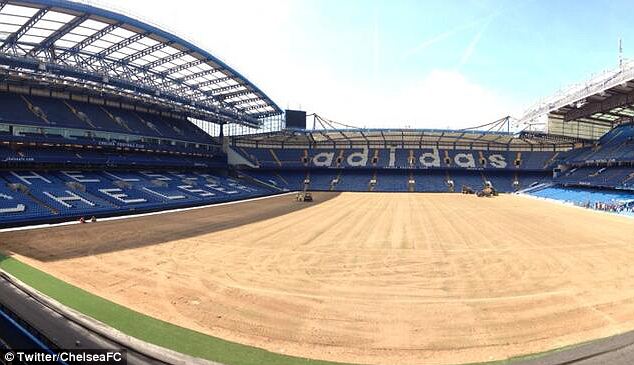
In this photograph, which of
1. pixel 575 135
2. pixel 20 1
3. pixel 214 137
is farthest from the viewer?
pixel 214 137

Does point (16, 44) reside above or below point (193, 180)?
above

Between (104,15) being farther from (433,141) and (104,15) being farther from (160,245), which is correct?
(433,141)

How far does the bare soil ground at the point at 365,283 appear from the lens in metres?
8.39

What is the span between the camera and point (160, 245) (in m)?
18.3

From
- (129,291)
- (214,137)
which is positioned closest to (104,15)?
(129,291)

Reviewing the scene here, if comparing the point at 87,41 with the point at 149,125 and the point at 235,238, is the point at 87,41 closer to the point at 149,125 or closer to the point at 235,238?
the point at 149,125

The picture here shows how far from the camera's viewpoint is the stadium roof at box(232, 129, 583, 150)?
62.6 meters

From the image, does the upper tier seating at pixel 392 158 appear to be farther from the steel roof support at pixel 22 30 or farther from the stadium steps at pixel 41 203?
the stadium steps at pixel 41 203

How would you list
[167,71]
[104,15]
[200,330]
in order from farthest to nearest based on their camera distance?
[167,71] → [104,15] → [200,330]

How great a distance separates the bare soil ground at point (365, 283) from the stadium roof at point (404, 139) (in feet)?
135

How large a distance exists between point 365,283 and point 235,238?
1017 cm

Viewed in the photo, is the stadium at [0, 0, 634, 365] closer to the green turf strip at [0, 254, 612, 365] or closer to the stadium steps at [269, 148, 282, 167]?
the green turf strip at [0, 254, 612, 365]

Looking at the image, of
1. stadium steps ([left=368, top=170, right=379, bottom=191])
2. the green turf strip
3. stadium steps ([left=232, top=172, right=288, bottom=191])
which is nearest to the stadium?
the green turf strip

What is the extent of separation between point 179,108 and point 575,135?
216ft
